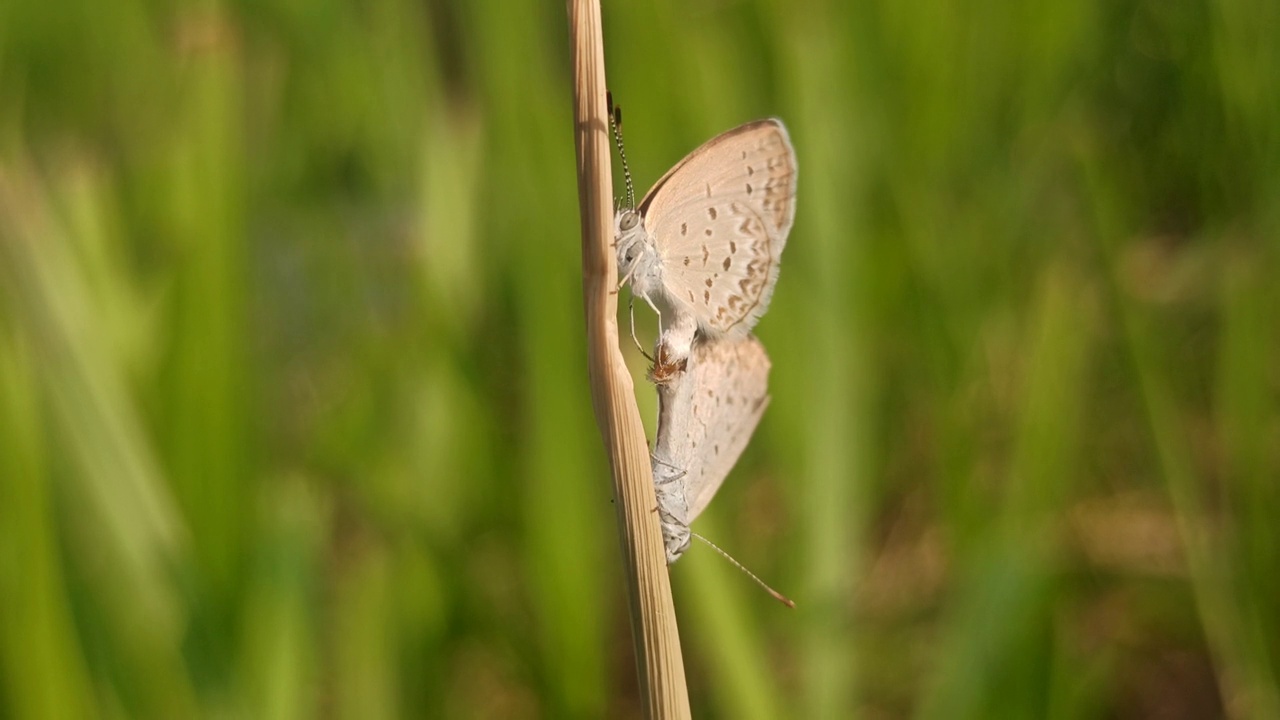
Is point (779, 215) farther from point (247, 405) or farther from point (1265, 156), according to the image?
point (1265, 156)

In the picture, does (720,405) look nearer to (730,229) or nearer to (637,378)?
(730,229)

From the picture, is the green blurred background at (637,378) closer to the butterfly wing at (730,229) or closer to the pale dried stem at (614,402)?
the butterfly wing at (730,229)

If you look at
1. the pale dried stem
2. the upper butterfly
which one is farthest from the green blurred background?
the pale dried stem

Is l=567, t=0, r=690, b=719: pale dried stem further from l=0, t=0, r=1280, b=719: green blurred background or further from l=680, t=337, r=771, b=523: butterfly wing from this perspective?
l=0, t=0, r=1280, b=719: green blurred background

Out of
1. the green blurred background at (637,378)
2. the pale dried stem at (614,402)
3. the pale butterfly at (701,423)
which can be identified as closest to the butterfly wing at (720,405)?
the pale butterfly at (701,423)

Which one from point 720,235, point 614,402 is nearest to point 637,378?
point 720,235

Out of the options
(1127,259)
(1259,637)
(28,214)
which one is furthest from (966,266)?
(28,214)
